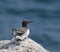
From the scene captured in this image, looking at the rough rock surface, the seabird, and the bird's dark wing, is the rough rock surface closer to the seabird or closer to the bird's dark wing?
the seabird

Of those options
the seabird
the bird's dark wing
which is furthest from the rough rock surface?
the bird's dark wing

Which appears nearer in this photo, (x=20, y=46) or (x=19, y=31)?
(x=20, y=46)

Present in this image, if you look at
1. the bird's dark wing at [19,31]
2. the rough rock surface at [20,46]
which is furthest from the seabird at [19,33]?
the rough rock surface at [20,46]

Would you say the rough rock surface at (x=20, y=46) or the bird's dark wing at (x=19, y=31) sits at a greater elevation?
the bird's dark wing at (x=19, y=31)

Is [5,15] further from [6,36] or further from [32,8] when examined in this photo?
[6,36]

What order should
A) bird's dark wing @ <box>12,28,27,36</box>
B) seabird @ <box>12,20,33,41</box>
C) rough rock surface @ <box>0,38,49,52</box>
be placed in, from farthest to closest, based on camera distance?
bird's dark wing @ <box>12,28,27,36</box> → seabird @ <box>12,20,33,41</box> → rough rock surface @ <box>0,38,49,52</box>

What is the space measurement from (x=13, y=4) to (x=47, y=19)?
4009mm

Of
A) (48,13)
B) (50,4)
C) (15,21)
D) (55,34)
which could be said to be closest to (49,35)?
(55,34)

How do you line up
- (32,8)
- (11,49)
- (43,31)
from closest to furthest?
(11,49) < (43,31) < (32,8)

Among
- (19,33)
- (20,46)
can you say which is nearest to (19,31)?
(19,33)

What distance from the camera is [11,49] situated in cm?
1129

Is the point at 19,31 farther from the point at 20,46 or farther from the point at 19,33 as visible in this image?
the point at 20,46

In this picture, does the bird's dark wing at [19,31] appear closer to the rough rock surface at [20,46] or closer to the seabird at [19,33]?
the seabird at [19,33]

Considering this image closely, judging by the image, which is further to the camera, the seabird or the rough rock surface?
the seabird
